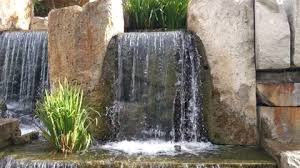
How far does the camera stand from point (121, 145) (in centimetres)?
647

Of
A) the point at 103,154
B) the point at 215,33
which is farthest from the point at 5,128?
the point at 215,33

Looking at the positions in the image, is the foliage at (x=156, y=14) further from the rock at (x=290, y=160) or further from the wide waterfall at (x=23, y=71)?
the rock at (x=290, y=160)

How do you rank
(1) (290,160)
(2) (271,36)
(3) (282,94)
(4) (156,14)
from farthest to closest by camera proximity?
(4) (156,14) → (2) (271,36) → (3) (282,94) → (1) (290,160)

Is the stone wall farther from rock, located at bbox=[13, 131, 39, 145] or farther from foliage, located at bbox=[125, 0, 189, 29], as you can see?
rock, located at bbox=[13, 131, 39, 145]

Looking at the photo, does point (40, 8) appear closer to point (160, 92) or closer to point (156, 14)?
point (156, 14)

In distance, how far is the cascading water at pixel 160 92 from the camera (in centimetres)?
679

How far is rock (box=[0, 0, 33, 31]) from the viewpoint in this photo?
10047mm

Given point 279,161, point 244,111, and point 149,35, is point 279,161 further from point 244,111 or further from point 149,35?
point 149,35

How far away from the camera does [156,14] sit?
8.90 meters

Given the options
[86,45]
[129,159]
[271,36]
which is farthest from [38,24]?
[129,159]

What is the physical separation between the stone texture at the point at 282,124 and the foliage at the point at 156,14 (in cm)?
311

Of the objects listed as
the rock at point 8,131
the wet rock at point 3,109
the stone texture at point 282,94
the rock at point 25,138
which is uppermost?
the stone texture at point 282,94

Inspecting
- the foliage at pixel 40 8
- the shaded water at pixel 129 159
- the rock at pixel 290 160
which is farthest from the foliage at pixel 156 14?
the foliage at pixel 40 8

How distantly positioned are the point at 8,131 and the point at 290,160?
358 cm
